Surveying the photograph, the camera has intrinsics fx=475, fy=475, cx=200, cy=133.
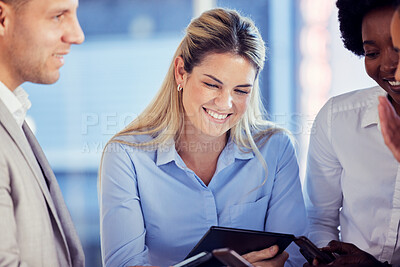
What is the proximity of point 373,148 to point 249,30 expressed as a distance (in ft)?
2.22

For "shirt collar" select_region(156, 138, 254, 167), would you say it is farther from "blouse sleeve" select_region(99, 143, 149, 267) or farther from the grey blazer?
the grey blazer

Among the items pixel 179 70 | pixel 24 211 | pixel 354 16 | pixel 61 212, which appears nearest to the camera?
pixel 24 211

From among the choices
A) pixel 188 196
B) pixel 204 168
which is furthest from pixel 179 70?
pixel 188 196

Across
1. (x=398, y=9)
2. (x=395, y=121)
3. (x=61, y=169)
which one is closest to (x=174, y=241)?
(x=395, y=121)

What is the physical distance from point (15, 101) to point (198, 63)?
0.81 m

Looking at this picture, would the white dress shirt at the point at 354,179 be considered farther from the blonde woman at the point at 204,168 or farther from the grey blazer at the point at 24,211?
the grey blazer at the point at 24,211

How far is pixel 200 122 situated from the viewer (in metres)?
1.95

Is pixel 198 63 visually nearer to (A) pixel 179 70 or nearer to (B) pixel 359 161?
(A) pixel 179 70

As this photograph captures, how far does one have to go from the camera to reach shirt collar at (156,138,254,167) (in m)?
1.93

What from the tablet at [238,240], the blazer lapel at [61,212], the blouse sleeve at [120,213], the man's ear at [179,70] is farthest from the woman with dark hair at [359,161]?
the blazer lapel at [61,212]

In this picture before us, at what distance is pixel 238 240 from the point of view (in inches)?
60.1

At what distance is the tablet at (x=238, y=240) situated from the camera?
1465 millimetres

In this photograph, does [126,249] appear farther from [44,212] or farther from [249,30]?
[249,30]

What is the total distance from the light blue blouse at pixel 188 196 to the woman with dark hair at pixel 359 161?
101 millimetres
